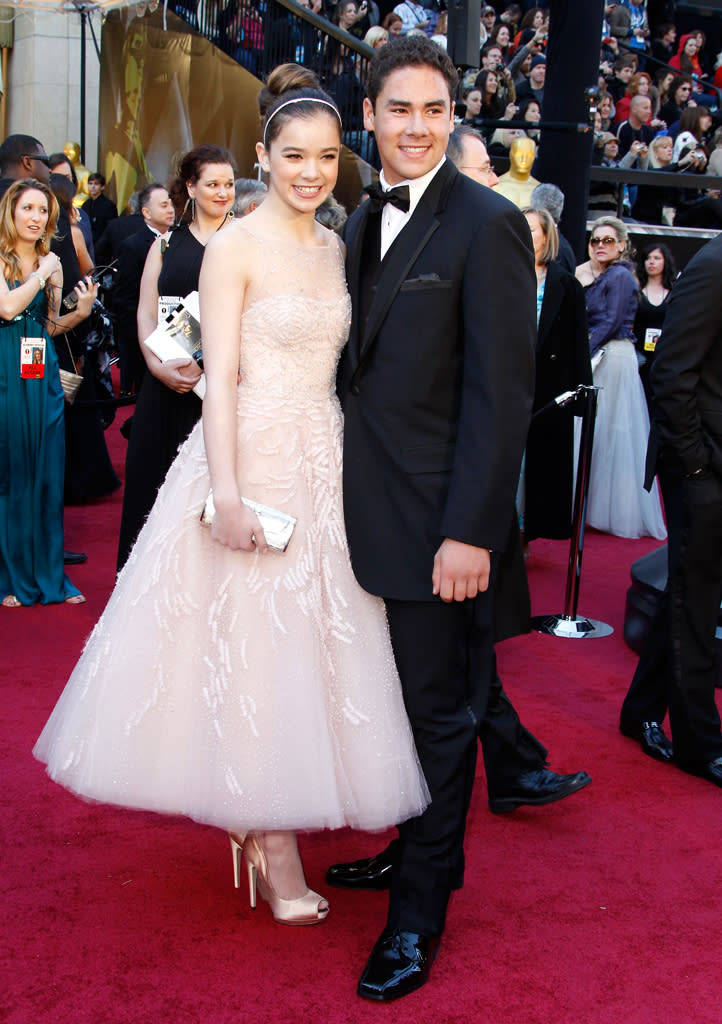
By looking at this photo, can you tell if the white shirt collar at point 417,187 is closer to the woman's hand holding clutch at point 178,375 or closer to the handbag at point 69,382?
the woman's hand holding clutch at point 178,375

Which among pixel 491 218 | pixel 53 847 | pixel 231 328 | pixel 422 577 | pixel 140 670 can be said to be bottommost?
pixel 53 847

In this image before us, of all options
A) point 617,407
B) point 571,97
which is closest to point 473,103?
point 571,97

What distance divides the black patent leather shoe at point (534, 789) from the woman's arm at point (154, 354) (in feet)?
5.17

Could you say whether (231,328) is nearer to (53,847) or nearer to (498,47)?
(53,847)

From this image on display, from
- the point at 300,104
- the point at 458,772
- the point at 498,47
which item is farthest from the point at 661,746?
the point at 498,47

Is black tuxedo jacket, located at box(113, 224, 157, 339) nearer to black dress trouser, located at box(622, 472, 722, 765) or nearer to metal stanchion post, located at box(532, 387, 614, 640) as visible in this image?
metal stanchion post, located at box(532, 387, 614, 640)

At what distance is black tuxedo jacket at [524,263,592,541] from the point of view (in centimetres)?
517

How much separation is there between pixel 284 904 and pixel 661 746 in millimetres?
→ 1569

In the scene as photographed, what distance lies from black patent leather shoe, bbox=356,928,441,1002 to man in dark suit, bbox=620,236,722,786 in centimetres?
138

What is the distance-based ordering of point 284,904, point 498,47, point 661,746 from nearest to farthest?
point 284,904, point 661,746, point 498,47

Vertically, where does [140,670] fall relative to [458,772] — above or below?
above

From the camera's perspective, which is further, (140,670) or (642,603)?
(642,603)

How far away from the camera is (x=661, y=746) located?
354 centimetres

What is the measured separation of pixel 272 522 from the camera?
221 cm
